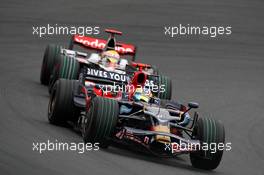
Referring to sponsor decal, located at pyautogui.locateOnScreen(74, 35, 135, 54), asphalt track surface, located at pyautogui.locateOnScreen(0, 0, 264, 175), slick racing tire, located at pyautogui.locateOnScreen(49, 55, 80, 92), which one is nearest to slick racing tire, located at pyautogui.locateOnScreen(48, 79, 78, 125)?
asphalt track surface, located at pyautogui.locateOnScreen(0, 0, 264, 175)

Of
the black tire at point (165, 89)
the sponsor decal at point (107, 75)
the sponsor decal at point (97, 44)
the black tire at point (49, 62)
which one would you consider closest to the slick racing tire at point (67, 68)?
the sponsor decal at point (107, 75)

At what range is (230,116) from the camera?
23359mm

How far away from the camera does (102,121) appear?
1722cm

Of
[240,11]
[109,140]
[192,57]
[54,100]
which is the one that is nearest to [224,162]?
[109,140]

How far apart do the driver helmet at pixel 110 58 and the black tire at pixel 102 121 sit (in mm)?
6122

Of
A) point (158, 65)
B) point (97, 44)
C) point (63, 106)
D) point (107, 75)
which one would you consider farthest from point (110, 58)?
point (158, 65)

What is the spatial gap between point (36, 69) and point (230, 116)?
651 centimetres

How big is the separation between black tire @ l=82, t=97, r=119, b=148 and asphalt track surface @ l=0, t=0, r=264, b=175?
0.34 m

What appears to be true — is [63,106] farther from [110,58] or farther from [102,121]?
[110,58]

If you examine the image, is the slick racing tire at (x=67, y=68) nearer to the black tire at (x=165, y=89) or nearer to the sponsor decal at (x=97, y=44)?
the black tire at (x=165, y=89)

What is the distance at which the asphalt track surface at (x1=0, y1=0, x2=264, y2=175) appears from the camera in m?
16.6

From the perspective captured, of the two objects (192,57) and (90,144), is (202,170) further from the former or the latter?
(192,57)

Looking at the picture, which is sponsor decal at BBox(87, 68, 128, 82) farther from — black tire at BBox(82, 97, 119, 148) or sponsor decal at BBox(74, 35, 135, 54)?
black tire at BBox(82, 97, 119, 148)

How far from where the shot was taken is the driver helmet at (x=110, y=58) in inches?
926
